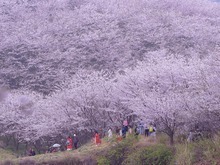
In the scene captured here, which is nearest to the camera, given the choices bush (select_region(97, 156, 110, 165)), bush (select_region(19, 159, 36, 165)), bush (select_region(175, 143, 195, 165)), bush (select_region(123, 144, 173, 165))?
bush (select_region(175, 143, 195, 165))

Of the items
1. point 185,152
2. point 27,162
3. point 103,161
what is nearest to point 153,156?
point 185,152

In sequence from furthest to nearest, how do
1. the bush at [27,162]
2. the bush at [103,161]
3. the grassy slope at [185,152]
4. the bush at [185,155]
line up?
the bush at [27,162] < the bush at [103,161] < the bush at [185,155] < the grassy slope at [185,152]

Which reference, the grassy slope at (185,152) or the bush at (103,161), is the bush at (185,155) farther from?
the bush at (103,161)

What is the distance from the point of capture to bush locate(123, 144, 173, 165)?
14047mm

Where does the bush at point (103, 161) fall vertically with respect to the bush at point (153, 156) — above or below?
below

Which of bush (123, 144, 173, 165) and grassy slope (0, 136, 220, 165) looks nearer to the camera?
grassy slope (0, 136, 220, 165)

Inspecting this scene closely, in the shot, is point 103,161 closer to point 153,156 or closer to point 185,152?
point 153,156

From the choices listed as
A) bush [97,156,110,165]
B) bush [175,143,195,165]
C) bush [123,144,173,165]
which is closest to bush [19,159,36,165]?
bush [97,156,110,165]

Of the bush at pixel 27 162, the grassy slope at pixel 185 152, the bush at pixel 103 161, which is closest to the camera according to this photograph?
the grassy slope at pixel 185 152

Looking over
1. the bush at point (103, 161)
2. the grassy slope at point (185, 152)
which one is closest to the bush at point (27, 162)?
the grassy slope at point (185, 152)

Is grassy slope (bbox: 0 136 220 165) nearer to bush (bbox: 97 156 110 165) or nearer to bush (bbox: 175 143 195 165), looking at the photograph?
bush (bbox: 175 143 195 165)

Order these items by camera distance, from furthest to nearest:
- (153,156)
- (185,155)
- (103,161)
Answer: (103,161) < (153,156) < (185,155)

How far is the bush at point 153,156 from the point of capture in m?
14.0

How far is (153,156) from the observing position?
1418cm
